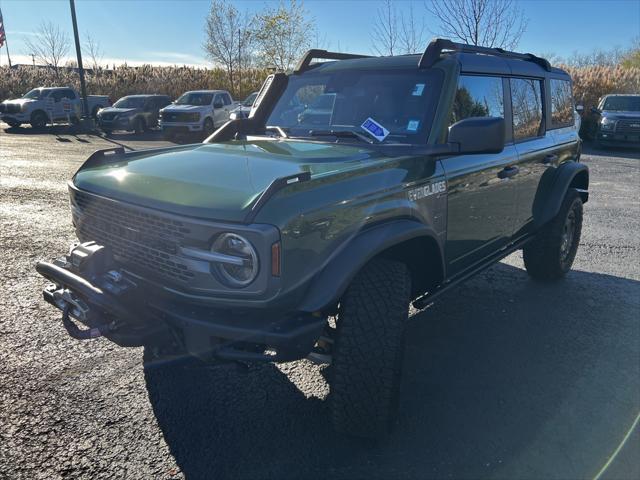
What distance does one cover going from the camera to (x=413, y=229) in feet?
9.07

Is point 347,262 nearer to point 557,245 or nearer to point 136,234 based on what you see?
point 136,234

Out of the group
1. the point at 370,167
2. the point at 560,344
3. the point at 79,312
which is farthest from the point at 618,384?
the point at 79,312

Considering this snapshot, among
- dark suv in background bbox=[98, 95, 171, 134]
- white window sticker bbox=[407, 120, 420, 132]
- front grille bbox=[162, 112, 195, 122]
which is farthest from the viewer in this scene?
dark suv in background bbox=[98, 95, 171, 134]

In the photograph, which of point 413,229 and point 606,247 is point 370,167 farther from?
point 606,247

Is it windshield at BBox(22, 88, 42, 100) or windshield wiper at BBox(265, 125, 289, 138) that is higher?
windshield wiper at BBox(265, 125, 289, 138)

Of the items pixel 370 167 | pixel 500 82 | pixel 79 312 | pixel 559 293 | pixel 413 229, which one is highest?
pixel 500 82

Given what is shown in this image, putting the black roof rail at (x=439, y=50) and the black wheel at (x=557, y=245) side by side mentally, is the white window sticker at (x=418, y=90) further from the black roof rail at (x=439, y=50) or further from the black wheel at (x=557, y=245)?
A: the black wheel at (x=557, y=245)

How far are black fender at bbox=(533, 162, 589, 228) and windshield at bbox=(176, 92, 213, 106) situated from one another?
16.6 metres

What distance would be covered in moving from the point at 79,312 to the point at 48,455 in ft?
2.38

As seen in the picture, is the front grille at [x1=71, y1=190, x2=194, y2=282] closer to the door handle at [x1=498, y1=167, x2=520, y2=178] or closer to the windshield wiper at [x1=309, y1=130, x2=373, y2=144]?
the windshield wiper at [x1=309, y1=130, x2=373, y2=144]

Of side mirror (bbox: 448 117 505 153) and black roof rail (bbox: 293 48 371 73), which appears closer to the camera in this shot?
side mirror (bbox: 448 117 505 153)

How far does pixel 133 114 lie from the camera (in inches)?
813

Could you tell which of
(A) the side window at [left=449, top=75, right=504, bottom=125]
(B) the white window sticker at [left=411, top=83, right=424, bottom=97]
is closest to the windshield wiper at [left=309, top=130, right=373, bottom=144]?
(B) the white window sticker at [left=411, top=83, right=424, bottom=97]

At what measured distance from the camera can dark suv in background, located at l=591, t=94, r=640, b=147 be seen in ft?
52.7
